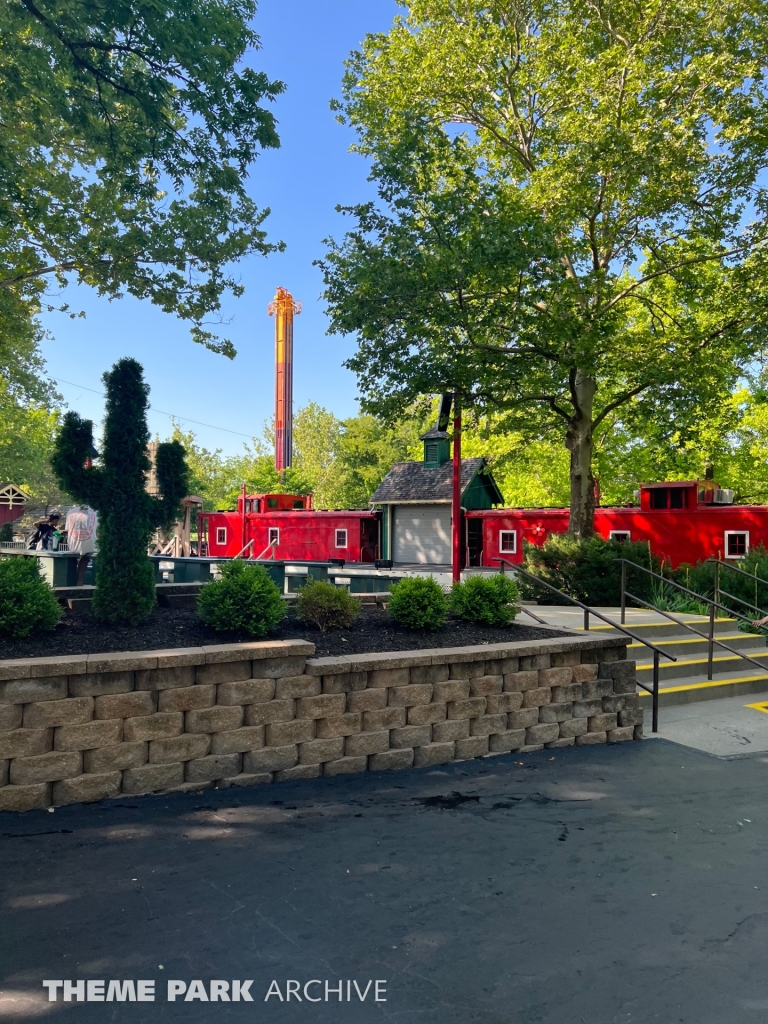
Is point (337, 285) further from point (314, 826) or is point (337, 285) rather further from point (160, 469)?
point (314, 826)

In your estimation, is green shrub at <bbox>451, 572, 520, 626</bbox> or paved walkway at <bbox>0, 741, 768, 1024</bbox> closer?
paved walkway at <bbox>0, 741, 768, 1024</bbox>

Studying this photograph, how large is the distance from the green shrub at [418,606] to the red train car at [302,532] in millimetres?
21987

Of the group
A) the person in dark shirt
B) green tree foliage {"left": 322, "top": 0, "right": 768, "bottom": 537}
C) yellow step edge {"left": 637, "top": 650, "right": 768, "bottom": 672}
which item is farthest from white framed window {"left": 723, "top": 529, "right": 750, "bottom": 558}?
the person in dark shirt

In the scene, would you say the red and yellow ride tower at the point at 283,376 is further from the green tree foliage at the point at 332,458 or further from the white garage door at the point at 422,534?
the white garage door at the point at 422,534

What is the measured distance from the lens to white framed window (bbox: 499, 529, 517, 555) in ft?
82.8

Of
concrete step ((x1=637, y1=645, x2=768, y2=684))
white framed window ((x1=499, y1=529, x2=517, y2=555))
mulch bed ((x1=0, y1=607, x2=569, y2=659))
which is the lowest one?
concrete step ((x1=637, y1=645, x2=768, y2=684))

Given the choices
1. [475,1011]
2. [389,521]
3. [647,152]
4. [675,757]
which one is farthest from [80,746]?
[389,521]

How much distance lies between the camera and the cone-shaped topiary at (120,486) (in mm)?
5949

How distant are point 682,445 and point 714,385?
94.2 inches

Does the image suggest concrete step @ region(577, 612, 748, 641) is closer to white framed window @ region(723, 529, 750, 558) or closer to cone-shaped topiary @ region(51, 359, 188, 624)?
cone-shaped topiary @ region(51, 359, 188, 624)

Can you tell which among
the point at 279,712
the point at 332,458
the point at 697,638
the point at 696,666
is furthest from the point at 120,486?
the point at 332,458

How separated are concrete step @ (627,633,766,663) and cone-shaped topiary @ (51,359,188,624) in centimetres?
590

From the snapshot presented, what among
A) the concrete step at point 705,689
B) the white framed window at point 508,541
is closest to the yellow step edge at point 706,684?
the concrete step at point 705,689

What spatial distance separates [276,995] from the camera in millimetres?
2676
